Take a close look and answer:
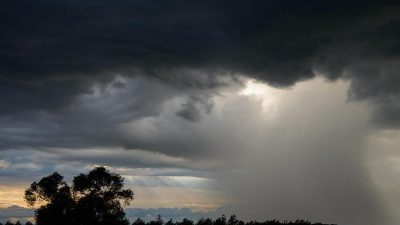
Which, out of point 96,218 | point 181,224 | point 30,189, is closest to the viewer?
point 96,218

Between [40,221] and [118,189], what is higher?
[118,189]

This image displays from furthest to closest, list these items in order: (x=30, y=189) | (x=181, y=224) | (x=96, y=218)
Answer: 1. (x=181, y=224)
2. (x=30, y=189)
3. (x=96, y=218)

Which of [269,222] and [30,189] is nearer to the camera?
[30,189]

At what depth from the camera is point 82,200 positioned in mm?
124875

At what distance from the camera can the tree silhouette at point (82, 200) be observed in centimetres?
12244

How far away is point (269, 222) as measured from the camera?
152500mm

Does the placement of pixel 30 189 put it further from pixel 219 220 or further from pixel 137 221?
pixel 219 220

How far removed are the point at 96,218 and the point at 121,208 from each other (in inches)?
273

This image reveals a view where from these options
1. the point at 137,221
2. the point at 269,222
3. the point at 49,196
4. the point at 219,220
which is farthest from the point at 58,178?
the point at 269,222

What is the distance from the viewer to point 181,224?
146 m

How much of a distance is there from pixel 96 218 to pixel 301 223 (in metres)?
61.4

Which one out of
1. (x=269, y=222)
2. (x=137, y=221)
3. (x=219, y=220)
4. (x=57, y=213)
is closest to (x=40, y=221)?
(x=57, y=213)

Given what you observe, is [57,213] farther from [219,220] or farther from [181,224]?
[219,220]

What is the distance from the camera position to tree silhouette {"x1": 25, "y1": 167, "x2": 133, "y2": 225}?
122m
